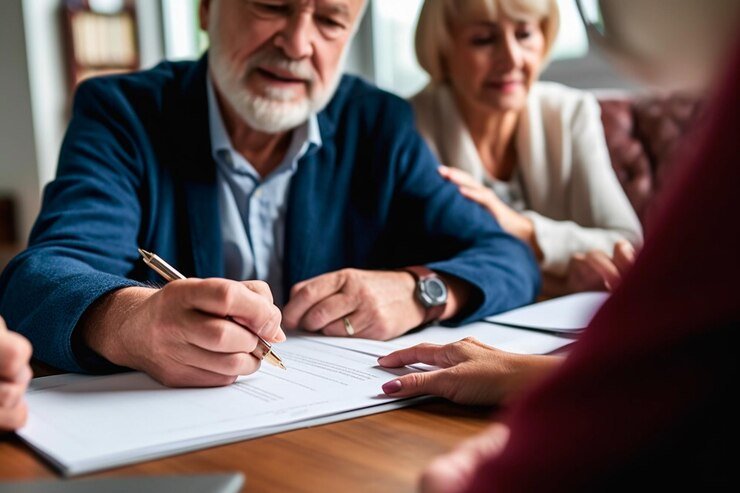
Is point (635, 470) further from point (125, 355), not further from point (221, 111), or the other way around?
point (221, 111)

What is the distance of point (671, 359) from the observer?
1.20 ft

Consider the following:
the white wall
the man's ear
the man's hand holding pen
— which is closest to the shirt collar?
the man's ear

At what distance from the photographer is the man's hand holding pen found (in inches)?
30.8

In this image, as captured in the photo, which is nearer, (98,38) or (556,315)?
(556,315)

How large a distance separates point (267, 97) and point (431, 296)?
52 cm

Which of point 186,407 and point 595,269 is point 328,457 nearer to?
point 186,407

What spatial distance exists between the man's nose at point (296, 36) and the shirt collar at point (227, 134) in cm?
16

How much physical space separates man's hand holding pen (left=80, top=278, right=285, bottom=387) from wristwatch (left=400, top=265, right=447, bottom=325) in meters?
0.37

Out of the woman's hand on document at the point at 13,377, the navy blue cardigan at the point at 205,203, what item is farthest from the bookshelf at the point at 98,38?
the woman's hand on document at the point at 13,377

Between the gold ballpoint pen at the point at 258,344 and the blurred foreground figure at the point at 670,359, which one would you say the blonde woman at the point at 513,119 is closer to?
the gold ballpoint pen at the point at 258,344

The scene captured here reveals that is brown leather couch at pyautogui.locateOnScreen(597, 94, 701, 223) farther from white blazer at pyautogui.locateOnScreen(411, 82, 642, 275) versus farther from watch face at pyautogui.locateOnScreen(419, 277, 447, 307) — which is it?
watch face at pyautogui.locateOnScreen(419, 277, 447, 307)

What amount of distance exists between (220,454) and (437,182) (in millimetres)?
1041

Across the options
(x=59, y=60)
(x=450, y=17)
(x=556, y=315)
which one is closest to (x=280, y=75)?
(x=556, y=315)

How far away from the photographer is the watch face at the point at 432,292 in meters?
1.18
